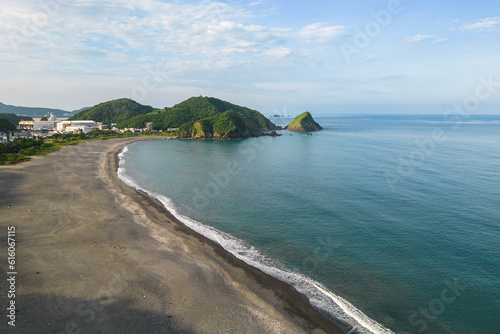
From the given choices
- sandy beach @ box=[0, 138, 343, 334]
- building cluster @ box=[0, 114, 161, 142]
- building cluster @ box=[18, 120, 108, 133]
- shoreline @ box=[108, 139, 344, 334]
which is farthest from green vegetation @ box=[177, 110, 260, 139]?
shoreline @ box=[108, 139, 344, 334]

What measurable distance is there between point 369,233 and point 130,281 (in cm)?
2246

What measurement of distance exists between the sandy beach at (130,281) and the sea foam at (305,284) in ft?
2.20

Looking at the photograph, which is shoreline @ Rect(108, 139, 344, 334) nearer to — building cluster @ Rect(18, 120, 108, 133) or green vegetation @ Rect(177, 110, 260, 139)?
green vegetation @ Rect(177, 110, 260, 139)

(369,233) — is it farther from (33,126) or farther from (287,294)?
(33,126)

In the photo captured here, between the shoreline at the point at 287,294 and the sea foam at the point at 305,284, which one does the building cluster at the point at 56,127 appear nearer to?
the sea foam at the point at 305,284

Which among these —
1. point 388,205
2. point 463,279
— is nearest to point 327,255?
point 463,279

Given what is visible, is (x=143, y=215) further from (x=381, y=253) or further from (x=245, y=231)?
(x=381, y=253)

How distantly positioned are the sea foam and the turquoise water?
0.26 ft

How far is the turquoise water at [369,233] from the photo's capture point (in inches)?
667

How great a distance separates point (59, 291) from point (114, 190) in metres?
25.2

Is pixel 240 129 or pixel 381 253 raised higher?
pixel 240 129

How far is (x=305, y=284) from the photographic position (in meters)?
18.9

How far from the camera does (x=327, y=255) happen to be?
22719 millimetres

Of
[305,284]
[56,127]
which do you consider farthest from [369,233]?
[56,127]
